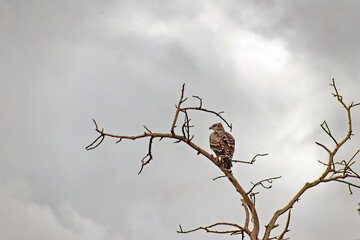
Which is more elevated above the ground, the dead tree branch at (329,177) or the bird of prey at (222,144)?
the bird of prey at (222,144)

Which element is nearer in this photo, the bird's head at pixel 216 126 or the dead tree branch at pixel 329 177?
the dead tree branch at pixel 329 177

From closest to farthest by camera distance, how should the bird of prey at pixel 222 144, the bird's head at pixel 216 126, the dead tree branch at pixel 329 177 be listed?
the dead tree branch at pixel 329 177
the bird of prey at pixel 222 144
the bird's head at pixel 216 126

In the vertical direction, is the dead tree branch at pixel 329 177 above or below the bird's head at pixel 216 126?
below

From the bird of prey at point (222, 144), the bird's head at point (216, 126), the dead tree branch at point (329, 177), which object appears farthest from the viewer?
the bird's head at point (216, 126)

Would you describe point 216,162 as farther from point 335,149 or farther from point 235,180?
point 335,149

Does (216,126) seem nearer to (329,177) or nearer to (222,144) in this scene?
(222,144)

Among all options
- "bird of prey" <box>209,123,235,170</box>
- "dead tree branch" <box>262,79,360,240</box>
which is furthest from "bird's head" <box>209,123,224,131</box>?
"dead tree branch" <box>262,79,360,240</box>

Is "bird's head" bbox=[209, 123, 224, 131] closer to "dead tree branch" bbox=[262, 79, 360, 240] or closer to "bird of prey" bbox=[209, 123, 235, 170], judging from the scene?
"bird of prey" bbox=[209, 123, 235, 170]

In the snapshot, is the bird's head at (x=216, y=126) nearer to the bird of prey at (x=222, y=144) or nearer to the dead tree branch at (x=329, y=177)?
the bird of prey at (x=222, y=144)

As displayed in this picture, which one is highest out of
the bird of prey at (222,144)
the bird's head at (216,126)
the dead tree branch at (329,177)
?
the bird's head at (216,126)

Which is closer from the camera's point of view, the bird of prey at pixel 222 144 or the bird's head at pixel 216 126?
the bird of prey at pixel 222 144

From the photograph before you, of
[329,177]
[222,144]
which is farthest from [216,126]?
[329,177]

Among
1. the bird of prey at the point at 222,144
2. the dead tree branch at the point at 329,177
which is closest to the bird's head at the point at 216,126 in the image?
the bird of prey at the point at 222,144

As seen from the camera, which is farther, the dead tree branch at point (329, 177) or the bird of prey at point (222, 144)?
the bird of prey at point (222, 144)
